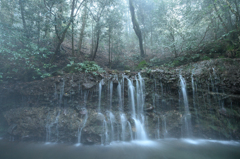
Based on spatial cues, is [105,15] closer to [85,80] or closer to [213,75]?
[85,80]

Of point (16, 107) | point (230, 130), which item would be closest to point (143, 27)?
point (230, 130)

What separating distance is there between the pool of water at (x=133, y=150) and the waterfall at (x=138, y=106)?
1.78 feet

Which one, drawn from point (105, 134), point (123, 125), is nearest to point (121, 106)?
point (123, 125)

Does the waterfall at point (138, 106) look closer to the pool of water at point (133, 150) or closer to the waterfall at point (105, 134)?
the pool of water at point (133, 150)

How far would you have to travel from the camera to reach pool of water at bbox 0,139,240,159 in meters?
5.01

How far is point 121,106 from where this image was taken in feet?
25.0

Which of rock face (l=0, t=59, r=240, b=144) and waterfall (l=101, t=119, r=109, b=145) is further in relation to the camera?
rock face (l=0, t=59, r=240, b=144)

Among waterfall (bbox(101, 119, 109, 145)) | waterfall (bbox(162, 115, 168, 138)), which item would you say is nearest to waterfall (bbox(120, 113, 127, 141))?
waterfall (bbox(101, 119, 109, 145))

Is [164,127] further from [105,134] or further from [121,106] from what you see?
[105,134]

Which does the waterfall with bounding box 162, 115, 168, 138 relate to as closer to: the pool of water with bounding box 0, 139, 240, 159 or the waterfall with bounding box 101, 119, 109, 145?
the pool of water with bounding box 0, 139, 240, 159

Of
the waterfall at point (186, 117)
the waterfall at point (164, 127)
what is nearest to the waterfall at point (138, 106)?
the waterfall at point (164, 127)

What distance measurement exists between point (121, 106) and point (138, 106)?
41.7 inches

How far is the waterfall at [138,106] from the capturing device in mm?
6860

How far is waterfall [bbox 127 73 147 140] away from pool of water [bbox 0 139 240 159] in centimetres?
54
